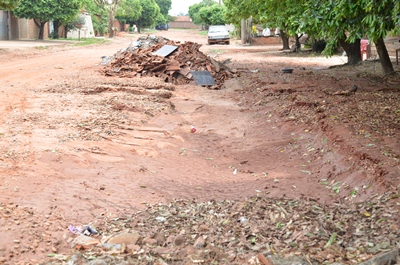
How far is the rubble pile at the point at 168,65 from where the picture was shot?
16.3 meters

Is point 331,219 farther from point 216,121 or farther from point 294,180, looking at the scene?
point 216,121

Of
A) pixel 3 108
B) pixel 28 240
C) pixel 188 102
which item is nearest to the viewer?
pixel 28 240

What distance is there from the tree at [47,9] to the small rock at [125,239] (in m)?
32.2

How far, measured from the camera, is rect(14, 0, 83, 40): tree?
33.7 meters

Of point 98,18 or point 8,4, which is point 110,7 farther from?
point 8,4

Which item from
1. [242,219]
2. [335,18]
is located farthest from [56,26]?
[242,219]

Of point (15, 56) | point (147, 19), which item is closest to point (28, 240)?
point (15, 56)

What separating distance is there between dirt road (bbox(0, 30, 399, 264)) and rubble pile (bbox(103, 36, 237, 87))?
9.38 ft

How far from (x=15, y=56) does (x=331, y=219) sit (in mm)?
20941

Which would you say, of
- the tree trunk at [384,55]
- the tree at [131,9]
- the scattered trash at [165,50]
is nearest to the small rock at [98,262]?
the tree trunk at [384,55]

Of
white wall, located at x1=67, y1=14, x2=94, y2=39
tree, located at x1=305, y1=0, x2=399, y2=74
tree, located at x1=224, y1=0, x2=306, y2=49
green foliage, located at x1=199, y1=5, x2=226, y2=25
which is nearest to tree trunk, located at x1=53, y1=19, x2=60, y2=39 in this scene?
white wall, located at x1=67, y1=14, x2=94, y2=39

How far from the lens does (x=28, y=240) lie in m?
4.53

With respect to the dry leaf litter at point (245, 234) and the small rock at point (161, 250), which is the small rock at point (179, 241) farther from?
the small rock at point (161, 250)

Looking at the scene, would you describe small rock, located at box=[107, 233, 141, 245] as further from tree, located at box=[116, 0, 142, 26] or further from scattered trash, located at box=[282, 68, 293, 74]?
tree, located at box=[116, 0, 142, 26]
